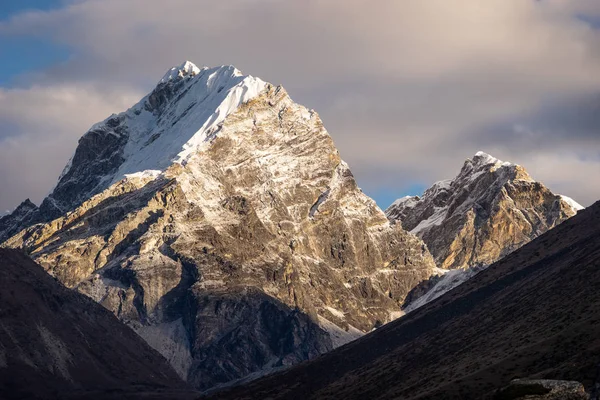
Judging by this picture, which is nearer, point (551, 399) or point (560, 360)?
point (551, 399)

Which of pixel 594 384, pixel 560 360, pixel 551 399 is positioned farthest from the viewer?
pixel 560 360

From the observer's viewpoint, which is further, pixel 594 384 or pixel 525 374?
pixel 525 374

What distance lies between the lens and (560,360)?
190375 mm

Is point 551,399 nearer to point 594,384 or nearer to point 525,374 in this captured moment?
point 594,384

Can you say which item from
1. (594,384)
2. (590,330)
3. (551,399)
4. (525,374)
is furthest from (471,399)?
(551,399)

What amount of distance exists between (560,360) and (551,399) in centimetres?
7693

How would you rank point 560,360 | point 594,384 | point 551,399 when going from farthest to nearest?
point 560,360
point 594,384
point 551,399

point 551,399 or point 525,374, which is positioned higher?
point 525,374

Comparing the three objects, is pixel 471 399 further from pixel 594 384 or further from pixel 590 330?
pixel 594 384

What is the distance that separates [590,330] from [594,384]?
45168 millimetres

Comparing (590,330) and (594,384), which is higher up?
(590,330)

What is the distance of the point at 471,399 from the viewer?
198875 millimetres

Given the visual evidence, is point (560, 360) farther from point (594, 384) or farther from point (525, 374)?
point (594, 384)

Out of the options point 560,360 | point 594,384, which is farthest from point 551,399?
point 560,360
